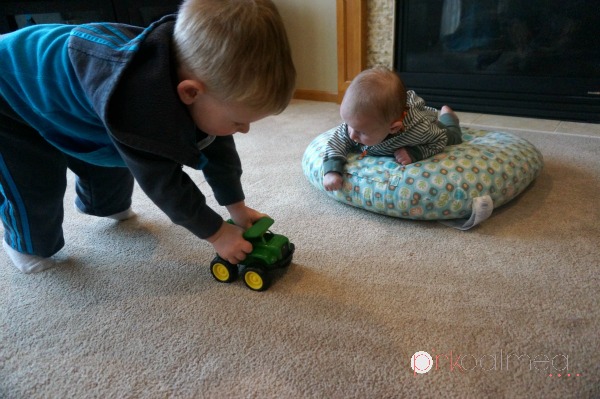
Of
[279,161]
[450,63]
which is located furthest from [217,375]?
[450,63]

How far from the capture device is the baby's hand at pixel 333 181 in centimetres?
123

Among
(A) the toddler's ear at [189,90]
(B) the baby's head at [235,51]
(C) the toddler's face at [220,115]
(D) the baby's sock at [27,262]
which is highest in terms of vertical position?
(B) the baby's head at [235,51]

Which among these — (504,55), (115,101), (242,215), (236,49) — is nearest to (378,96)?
(242,215)

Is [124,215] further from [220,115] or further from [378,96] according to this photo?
[378,96]

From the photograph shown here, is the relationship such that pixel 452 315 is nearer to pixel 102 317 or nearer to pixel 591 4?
pixel 102 317

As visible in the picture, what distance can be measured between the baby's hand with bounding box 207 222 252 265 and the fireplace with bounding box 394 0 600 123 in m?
1.76

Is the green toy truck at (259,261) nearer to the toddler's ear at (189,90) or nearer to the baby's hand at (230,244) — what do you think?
the baby's hand at (230,244)

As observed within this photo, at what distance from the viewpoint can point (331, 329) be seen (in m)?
0.80

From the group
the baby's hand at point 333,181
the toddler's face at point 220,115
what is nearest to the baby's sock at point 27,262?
the toddler's face at point 220,115

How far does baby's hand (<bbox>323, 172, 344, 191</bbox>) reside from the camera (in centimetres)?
123

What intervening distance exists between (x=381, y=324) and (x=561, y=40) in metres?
1.83

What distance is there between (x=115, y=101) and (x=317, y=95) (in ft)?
7.04

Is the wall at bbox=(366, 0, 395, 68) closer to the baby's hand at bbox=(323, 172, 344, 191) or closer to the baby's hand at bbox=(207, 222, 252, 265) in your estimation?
the baby's hand at bbox=(323, 172, 344, 191)

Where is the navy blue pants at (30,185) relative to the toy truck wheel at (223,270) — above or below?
above
